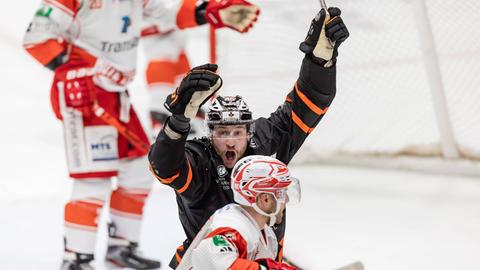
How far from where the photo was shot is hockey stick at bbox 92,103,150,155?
3512 millimetres

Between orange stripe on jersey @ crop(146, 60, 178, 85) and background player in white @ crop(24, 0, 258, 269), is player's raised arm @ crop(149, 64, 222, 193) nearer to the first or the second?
background player in white @ crop(24, 0, 258, 269)

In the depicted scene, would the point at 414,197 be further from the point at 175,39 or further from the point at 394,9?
the point at 175,39

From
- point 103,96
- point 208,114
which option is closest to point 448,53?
point 103,96

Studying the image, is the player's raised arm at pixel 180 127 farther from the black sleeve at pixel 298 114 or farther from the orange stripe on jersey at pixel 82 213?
the orange stripe on jersey at pixel 82 213

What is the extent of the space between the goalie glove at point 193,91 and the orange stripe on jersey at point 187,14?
1.30 meters

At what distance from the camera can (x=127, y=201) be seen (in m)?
3.74

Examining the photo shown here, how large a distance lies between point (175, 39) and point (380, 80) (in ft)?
3.73

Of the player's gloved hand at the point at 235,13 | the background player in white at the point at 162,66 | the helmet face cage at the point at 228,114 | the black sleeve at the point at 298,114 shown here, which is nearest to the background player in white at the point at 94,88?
the player's gloved hand at the point at 235,13

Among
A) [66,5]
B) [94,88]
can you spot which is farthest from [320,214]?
[66,5]

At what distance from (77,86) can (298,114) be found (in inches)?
41.6

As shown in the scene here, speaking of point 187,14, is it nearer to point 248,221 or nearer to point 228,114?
point 228,114

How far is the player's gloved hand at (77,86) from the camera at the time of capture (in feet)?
11.5

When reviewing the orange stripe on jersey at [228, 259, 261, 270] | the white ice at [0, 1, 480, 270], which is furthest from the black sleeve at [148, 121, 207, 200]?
the white ice at [0, 1, 480, 270]

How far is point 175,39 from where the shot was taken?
16.2ft
